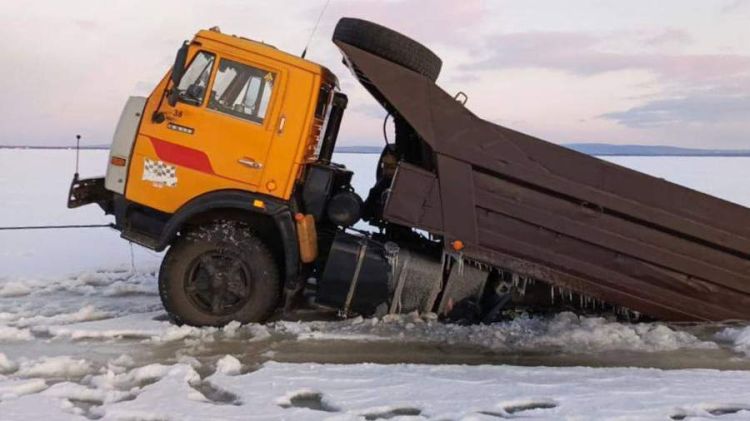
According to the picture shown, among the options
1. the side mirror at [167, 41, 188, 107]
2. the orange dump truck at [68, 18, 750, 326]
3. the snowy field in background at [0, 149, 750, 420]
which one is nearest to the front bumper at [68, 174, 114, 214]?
the orange dump truck at [68, 18, 750, 326]

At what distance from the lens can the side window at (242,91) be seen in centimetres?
560

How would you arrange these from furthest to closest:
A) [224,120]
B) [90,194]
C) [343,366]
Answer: [90,194]
[224,120]
[343,366]

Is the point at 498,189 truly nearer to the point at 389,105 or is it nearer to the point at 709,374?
the point at 389,105

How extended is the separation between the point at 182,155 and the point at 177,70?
0.71 meters

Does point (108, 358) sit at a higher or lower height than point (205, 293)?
lower

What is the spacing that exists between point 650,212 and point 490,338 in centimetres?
170

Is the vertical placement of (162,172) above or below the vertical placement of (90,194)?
above

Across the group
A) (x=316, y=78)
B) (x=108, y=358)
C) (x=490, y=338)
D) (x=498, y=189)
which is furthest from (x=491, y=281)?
(x=108, y=358)

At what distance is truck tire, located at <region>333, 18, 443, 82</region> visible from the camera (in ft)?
18.0

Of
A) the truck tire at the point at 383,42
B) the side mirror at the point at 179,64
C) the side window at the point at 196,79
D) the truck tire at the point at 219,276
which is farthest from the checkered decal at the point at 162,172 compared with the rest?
the truck tire at the point at 383,42

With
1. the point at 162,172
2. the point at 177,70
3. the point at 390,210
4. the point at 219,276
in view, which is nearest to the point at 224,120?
the point at 177,70

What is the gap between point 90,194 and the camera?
6.12 meters

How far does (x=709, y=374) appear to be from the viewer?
4.82m

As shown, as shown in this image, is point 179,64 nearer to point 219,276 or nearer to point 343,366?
point 219,276
